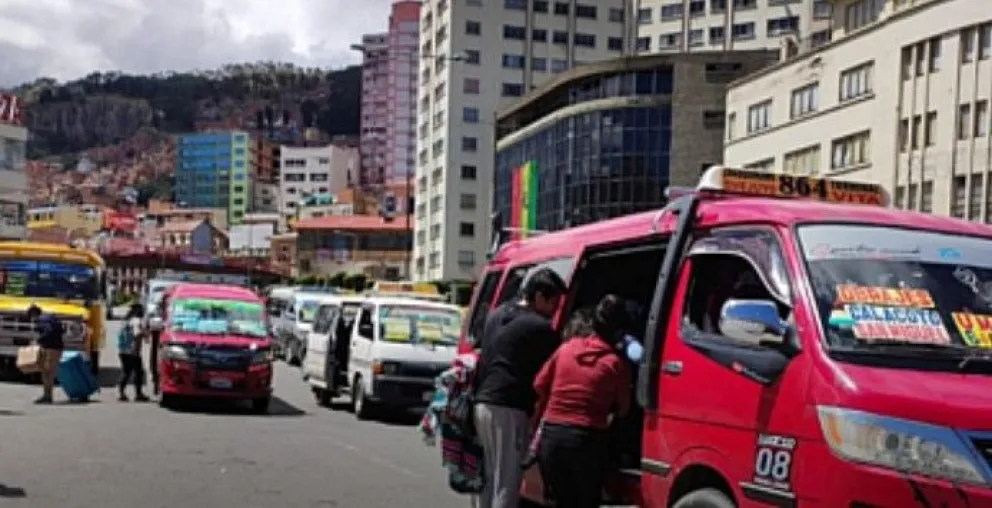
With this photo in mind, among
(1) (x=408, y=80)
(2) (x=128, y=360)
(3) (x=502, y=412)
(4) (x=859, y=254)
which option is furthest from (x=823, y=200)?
(1) (x=408, y=80)

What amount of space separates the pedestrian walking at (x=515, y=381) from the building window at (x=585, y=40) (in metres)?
103

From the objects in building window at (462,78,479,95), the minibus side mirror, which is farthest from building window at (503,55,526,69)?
the minibus side mirror

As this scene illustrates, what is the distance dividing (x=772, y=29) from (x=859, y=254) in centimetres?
9402

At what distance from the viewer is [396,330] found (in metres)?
19.8

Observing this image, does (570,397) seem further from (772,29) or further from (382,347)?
(772,29)

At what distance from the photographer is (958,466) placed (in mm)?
4891

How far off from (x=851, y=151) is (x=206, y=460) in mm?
39464

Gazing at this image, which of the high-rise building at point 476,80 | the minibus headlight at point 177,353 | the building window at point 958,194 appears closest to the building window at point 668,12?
the high-rise building at point 476,80

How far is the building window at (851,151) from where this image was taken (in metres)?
47.3

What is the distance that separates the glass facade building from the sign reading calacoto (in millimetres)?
34944

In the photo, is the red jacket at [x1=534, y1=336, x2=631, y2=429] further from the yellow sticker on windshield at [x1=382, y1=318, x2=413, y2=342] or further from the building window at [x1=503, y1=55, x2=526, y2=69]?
the building window at [x1=503, y1=55, x2=526, y2=69]

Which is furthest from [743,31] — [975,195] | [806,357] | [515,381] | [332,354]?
[806,357]

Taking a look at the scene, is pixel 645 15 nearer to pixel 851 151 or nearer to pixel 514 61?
pixel 514 61

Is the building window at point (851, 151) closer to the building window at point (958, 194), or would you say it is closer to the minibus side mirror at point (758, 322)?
the building window at point (958, 194)
